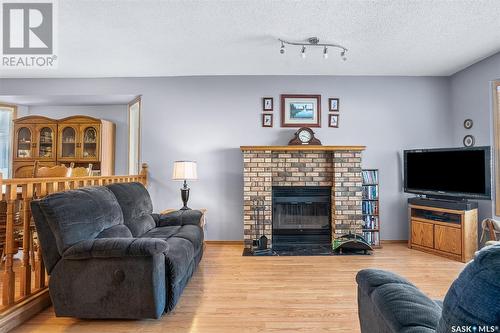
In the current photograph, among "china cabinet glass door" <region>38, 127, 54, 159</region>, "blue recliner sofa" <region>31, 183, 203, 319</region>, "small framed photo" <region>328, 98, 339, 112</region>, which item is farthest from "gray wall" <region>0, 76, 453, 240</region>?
"blue recliner sofa" <region>31, 183, 203, 319</region>

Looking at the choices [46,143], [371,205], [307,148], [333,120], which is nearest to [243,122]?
[307,148]

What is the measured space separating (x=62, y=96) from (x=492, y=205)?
6.66 metres

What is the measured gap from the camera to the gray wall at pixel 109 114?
5223 mm

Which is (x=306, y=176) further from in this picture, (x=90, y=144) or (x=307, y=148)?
(x=90, y=144)

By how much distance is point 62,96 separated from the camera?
4.57 m

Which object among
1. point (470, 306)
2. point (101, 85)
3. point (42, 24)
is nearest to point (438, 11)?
point (470, 306)

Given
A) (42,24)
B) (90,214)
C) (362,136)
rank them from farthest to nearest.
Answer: (362,136), (42,24), (90,214)

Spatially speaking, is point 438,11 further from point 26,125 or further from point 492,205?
point 26,125

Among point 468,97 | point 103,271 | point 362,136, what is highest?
point 468,97

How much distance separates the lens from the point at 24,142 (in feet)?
16.2

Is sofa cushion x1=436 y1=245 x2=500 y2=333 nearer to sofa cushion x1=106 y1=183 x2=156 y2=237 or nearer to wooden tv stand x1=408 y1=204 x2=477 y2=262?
sofa cushion x1=106 y1=183 x2=156 y2=237

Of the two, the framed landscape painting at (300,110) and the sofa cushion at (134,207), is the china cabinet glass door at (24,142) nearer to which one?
the sofa cushion at (134,207)

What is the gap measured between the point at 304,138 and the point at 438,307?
339 cm

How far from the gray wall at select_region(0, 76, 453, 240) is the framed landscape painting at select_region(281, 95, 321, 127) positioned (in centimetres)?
10
